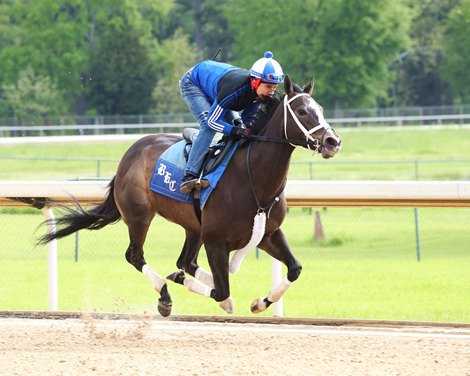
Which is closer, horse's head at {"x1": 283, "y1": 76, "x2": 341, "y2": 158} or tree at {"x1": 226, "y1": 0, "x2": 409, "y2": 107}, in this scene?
horse's head at {"x1": 283, "y1": 76, "x2": 341, "y2": 158}

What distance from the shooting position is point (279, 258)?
8258 mm

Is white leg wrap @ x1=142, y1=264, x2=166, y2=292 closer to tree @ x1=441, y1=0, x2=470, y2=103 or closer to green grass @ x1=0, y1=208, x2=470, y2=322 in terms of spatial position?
green grass @ x1=0, y1=208, x2=470, y2=322

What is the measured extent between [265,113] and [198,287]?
1.33 m

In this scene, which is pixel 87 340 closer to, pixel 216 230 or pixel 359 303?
pixel 216 230

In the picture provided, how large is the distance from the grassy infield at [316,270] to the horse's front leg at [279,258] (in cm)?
168

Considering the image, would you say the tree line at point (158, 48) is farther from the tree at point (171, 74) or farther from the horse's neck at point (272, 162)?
the horse's neck at point (272, 162)

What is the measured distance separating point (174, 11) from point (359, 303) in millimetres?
53295

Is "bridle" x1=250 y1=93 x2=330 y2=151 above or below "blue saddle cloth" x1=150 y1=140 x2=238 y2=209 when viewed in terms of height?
above

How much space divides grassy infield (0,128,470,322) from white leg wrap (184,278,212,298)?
134cm

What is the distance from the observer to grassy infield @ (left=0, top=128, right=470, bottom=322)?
11.0 meters

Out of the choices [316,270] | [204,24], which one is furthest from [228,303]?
[204,24]

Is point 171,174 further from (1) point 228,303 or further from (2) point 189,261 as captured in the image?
(1) point 228,303

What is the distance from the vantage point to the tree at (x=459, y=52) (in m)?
57.2

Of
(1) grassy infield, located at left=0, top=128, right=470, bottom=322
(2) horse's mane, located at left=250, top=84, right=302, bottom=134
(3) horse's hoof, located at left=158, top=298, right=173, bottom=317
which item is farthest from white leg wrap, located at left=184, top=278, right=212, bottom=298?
(1) grassy infield, located at left=0, top=128, right=470, bottom=322
